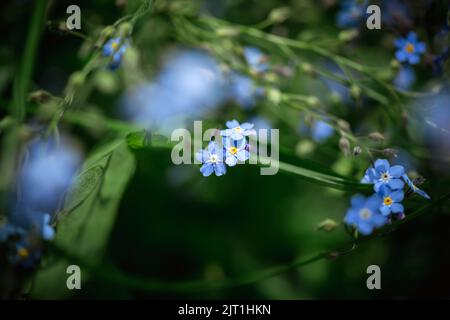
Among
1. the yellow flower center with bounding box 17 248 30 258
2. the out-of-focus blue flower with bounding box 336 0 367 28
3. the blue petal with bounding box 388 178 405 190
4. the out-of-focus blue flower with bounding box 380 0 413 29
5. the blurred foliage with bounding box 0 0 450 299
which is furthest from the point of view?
the out-of-focus blue flower with bounding box 336 0 367 28

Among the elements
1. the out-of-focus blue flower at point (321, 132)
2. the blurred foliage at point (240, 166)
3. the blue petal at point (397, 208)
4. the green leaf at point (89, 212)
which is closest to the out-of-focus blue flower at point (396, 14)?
the blurred foliage at point (240, 166)

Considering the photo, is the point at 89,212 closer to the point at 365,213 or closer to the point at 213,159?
the point at 213,159

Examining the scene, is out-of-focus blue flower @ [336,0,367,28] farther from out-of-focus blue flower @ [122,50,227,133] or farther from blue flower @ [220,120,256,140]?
blue flower @ [220,120,256,140]

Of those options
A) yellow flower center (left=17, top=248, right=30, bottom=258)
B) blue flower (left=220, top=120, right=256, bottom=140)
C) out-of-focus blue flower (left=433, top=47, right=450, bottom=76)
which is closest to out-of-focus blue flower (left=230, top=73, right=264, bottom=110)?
blue flower (left=220, top=120, right=256, bottom=140)

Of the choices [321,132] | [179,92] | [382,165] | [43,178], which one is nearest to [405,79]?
[321,132]

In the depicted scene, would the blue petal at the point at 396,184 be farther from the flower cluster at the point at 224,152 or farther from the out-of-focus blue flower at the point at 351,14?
the out-of-focus blue flower at the point at 351,14
